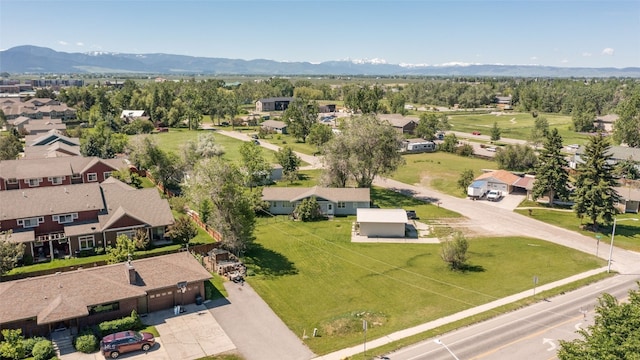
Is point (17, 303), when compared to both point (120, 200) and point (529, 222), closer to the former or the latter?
point (120, 200)

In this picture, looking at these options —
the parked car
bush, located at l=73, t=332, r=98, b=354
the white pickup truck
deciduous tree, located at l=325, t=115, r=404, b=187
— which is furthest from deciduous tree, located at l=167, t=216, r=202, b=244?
the white pickup truck

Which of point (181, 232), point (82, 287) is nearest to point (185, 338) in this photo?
point (82, 287)

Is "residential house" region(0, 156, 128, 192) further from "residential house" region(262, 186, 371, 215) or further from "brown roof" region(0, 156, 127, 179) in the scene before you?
"residential house" region(262, 186, 371, 215)

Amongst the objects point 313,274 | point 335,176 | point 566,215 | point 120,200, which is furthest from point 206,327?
point 566,215

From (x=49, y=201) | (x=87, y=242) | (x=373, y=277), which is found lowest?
(x=373, y=277)

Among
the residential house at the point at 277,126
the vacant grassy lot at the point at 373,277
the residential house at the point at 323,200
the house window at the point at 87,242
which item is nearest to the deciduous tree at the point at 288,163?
the residential house at the point at 323,200

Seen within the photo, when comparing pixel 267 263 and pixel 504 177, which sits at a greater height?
pixel 504 177

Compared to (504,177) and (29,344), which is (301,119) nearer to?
(504,177)

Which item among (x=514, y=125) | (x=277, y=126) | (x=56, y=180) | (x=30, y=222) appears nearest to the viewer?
(x=30, y=222)
